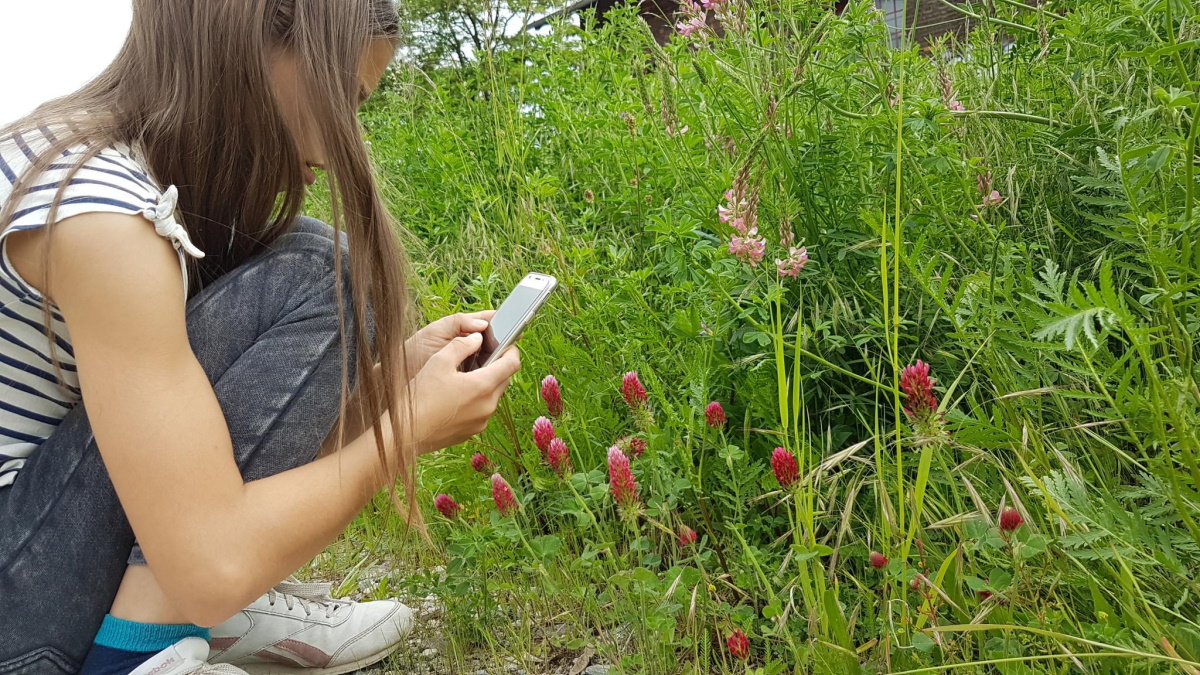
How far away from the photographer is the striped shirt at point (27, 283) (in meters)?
1.30

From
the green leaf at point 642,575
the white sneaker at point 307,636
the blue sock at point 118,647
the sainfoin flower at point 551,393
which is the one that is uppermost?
the sainfoin flower at point 551,393

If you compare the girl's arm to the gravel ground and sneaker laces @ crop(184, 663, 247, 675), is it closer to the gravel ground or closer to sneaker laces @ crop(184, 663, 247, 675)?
sneaker laces @ crop(184, 663, 247, 675)

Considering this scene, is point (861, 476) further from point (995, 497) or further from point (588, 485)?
point (588, 485)

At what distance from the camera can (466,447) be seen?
2346 mm

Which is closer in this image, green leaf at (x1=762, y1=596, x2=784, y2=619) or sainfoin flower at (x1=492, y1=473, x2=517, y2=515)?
green leaf at (x1=762, y1=596, x2=784, y2=619)

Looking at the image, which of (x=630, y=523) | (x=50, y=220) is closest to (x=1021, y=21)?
(x=630, y=523)

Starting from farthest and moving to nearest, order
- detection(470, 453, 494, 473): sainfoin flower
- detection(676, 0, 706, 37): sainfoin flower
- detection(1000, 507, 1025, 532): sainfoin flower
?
detection(676, 0, 706, 37): sainfoin flower, detection(470, 453, 494, 473): sainfoin flower, detection(1000, 507, 1025, 532): sainfoin flower

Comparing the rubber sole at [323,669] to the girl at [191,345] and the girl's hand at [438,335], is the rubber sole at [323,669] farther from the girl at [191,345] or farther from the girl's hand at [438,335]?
the girl's hand at [438,335]

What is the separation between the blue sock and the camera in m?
1.55

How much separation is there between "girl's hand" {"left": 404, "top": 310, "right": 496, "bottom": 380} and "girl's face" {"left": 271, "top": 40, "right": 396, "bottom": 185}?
432 millimetres

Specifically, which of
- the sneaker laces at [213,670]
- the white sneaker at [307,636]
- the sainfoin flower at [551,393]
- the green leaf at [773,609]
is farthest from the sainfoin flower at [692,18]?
the sneaker laces at [213,670]

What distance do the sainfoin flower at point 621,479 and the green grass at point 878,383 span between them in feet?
0.23

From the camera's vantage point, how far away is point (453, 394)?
1.63m

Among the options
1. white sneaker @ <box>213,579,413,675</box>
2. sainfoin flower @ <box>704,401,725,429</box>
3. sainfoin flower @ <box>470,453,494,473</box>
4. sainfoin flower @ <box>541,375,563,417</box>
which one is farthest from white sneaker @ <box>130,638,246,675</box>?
sainfoin flower @ <box>704,401,725,429</box>
